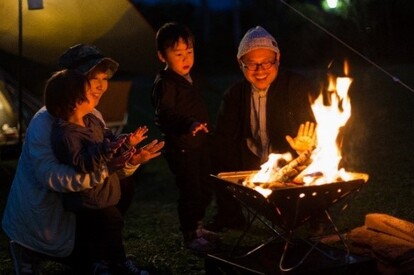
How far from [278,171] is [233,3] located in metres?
17.5

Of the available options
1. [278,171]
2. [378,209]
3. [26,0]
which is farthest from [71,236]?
[26,0]

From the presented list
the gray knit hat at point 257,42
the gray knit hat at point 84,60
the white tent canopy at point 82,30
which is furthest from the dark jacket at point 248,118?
the white tent canopy at point 82,30

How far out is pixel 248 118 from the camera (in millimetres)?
4832

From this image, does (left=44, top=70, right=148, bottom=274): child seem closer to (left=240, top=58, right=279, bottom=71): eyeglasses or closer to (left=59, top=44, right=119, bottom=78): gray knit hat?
(left=59, top=44, right=119, bottom=78): gray knit hat

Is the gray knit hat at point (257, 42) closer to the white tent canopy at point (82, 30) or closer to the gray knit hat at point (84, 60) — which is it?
the gray knit hat at point (84, 60)

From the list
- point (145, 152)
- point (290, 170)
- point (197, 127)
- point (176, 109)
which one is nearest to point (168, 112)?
point (176, 109)

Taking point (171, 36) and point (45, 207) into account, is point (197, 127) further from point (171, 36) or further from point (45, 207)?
point (45, 207)

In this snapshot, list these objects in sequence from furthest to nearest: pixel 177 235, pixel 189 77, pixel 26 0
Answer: pixel 26 0 < pixel 177 235 < pixel 189 77

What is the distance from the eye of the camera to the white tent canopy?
6.37m

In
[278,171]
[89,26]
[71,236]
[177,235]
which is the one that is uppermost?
[89,26]

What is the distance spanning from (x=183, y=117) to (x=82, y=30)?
8.67 ft

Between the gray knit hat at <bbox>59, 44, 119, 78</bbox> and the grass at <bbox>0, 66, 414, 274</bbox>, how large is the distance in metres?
1.24

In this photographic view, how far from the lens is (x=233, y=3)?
68.2 feet

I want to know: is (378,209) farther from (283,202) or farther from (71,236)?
(71,236)
